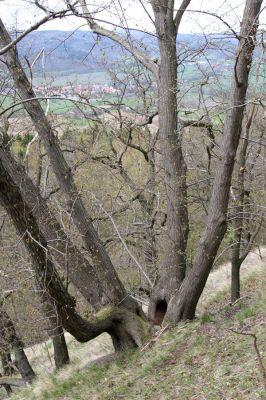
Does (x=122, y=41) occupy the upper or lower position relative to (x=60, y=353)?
upper

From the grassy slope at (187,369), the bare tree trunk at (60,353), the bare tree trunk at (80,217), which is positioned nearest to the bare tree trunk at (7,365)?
the bare tree trunk at (60,353)

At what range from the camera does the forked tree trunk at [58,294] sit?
5.39 metres

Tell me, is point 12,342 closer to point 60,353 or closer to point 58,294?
point 60,353

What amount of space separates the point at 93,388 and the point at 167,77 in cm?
495

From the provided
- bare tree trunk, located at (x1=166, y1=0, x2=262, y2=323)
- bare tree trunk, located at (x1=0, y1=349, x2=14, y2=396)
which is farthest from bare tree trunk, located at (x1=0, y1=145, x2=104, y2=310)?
bare tree trunk, located at (x1=0, y1=349, x2=14, y2=396)

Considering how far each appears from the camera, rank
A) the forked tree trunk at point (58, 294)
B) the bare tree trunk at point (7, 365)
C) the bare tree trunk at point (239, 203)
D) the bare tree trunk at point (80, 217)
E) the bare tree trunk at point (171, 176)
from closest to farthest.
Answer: the forked tree trunk at point (58, 294), the bare tree trunk at point (80, 217), the bare tree trunk at point (171, 176), the bare tree trunk at point (239, 203), the bare tree trunk at point (7, 365)

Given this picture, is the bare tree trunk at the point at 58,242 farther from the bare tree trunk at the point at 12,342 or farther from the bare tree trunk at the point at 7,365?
the bare tree trunk at the point at 7,365

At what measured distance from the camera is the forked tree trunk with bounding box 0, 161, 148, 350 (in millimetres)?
5391

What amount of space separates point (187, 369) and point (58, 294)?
6.23ft

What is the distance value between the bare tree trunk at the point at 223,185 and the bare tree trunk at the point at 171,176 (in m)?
0.43

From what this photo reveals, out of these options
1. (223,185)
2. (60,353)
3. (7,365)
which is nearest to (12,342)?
(60,353)

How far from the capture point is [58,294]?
21.5 feet

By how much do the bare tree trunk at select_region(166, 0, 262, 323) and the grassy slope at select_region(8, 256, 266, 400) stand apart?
0.44 m

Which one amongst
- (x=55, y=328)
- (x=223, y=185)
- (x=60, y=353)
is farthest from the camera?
(x=60, y=353)
